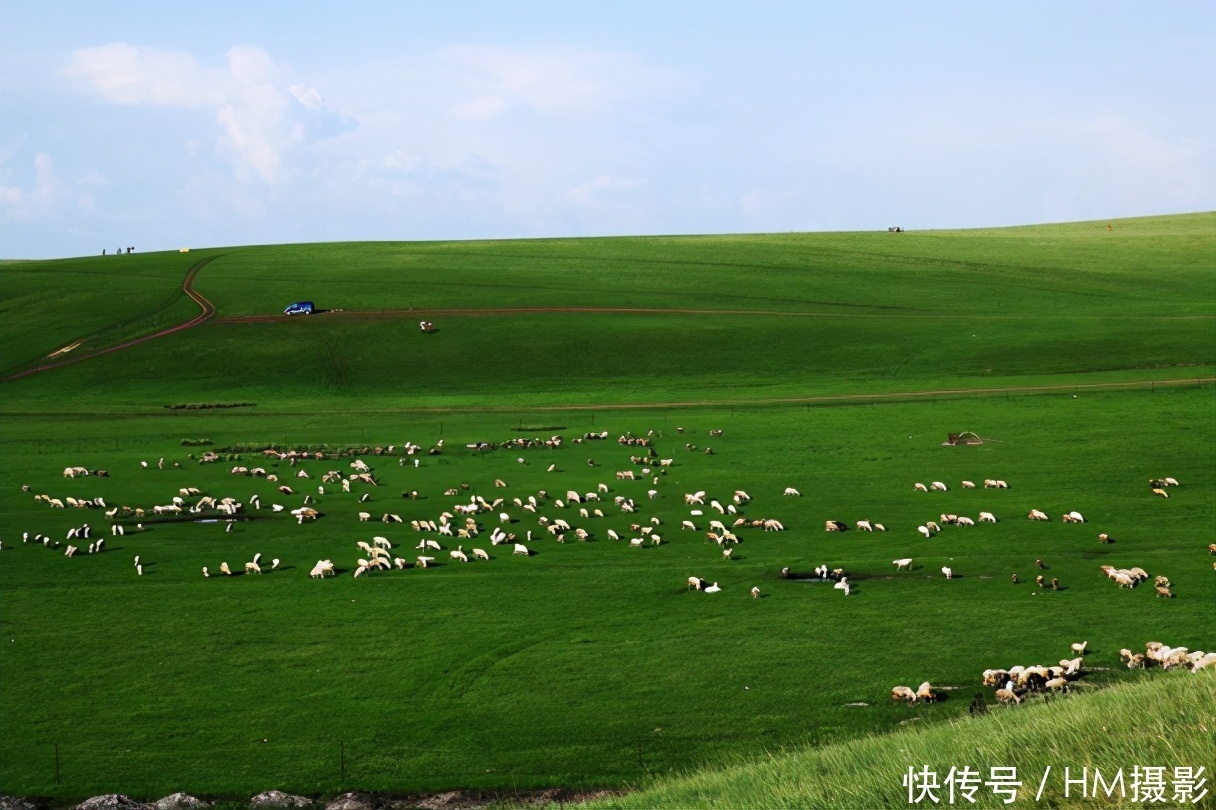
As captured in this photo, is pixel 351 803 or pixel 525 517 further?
pixel 525 517

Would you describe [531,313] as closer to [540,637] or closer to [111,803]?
[540,637]

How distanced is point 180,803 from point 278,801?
200 centimetres

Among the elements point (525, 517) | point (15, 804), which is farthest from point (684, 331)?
point (15, 804)

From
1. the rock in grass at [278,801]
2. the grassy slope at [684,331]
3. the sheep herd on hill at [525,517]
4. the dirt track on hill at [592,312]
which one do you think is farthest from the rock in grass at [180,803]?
the grassy slope at [684,331]

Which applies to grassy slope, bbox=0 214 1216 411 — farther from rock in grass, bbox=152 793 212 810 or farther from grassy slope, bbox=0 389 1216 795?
rock in grass, bbox=152 793 212 810

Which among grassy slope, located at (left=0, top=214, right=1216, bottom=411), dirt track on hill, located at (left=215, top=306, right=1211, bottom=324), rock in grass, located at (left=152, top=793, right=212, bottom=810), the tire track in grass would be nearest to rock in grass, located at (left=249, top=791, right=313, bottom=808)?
rock in grass, located at (left=152, top=793, right=212, bottom=810)

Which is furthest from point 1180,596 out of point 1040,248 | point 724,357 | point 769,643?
point 1040,248

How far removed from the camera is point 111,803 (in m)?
23.0

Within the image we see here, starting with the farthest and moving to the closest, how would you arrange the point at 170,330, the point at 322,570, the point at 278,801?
the point at 170,330 < the point at 322,570 < the point at 278,801

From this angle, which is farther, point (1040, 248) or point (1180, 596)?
point (1040, 248)

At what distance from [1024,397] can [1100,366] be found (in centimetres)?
1591

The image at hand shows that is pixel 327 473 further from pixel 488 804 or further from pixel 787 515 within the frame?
pixel 488 804

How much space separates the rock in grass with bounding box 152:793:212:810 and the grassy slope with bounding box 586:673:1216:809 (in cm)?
1012

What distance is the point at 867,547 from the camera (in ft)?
131
